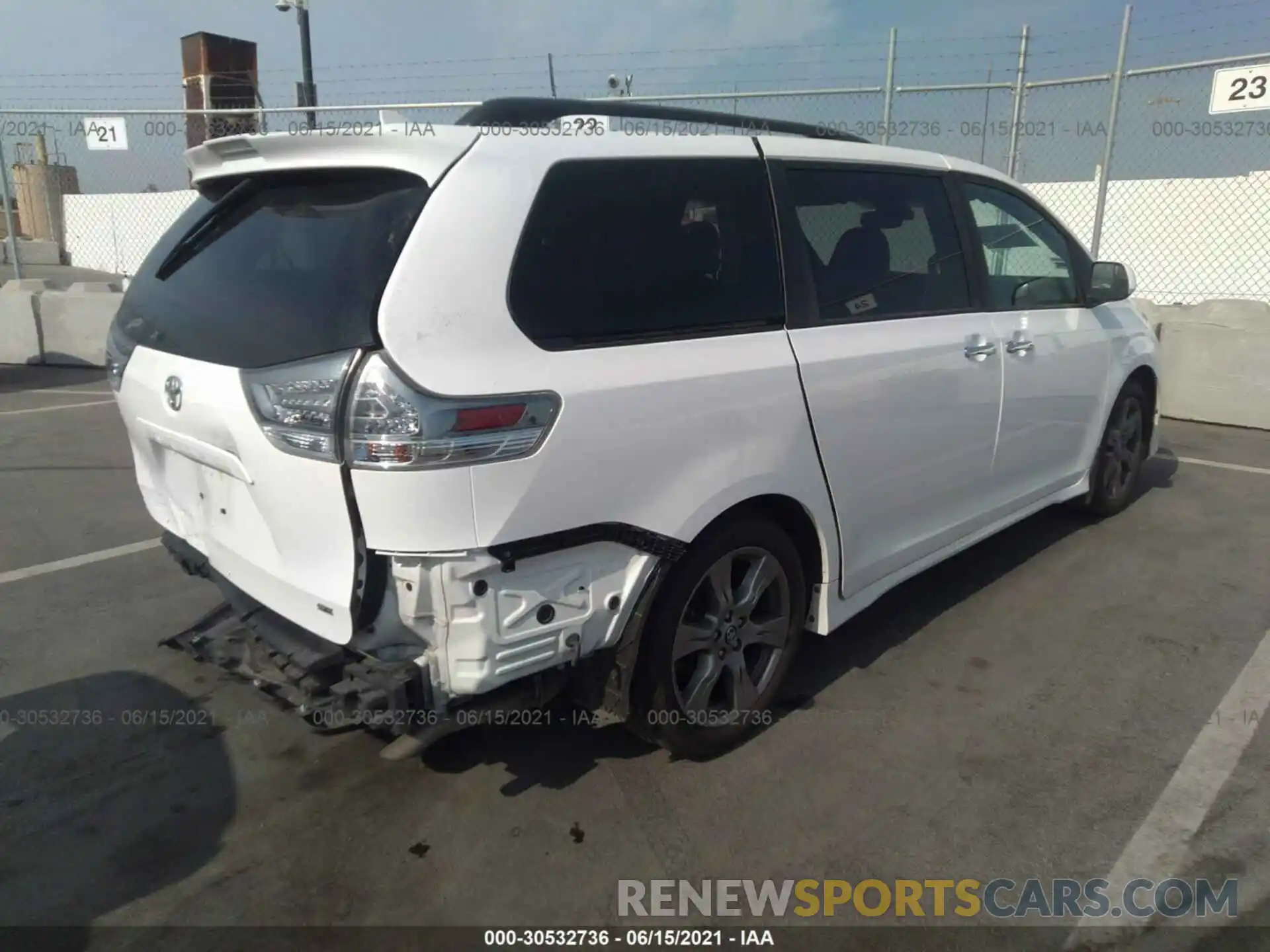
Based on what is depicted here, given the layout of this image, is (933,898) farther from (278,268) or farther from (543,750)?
(278,268)

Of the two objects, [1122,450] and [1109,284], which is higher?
[1109,284]

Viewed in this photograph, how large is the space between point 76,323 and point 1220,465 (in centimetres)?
1162

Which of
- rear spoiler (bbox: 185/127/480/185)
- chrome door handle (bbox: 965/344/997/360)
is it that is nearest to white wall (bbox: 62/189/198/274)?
rear spoiler (bbox: 185/127/480/185)

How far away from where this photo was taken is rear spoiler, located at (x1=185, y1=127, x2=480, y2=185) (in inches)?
91.5

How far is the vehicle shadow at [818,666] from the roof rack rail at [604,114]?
1961mm

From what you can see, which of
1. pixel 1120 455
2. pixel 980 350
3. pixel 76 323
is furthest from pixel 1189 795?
pixel 76 323

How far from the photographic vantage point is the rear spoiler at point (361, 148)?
2.32 meters

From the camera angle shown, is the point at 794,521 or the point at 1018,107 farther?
the point at 1018,107

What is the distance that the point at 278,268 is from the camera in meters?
2.49

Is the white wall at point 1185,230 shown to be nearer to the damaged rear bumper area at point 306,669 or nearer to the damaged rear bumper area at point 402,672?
the damaged rear bumper area at point 402,672

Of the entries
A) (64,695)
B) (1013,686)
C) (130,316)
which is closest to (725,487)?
(1013,686)

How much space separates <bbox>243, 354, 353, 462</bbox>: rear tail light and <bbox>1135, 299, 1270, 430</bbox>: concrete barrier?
7.51 meters

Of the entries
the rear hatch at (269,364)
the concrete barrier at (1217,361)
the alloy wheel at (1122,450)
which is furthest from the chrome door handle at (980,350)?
the concrete barrier at (1217,361)

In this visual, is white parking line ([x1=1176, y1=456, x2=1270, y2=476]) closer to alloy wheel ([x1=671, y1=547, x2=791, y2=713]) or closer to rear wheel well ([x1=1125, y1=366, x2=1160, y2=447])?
rear wheel well ([x1=1125, y1=366, x2=1160, y2=447])
